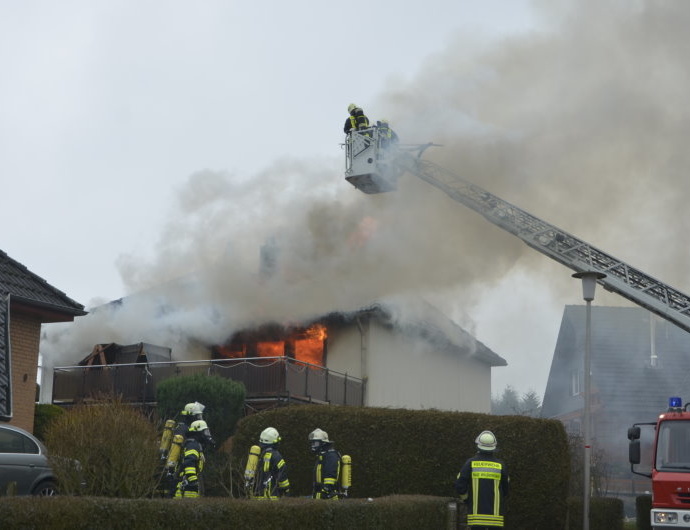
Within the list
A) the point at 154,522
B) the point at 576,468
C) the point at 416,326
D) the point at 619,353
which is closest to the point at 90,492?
the point at 154,522

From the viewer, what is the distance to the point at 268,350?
94.7 feet

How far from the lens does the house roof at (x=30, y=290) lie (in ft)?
66.3

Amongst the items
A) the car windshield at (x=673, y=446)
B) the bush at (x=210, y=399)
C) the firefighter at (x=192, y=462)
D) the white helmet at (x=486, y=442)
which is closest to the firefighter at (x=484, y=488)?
the white helmet at (x=486, y=442)

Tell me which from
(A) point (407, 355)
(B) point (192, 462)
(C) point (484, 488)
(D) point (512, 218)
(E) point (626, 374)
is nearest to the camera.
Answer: (C) point (484, 488)

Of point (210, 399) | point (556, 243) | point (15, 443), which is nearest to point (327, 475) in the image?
point (15, 443)

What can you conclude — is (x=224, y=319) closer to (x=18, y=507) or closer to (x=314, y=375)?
(x=314, y=375)

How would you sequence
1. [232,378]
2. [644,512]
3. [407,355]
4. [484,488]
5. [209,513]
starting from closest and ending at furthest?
1. [209,513]
2. [484,488]
3. [644,512]
4. [232,378]
5. [407,355]

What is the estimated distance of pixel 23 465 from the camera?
13797mm

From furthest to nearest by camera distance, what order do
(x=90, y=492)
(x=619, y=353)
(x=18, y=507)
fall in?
(x=619, y=353), (x=90, y=492), (x=18, y=507)

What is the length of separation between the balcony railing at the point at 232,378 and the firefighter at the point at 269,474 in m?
10.6

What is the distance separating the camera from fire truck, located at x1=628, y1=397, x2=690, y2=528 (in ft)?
45.3

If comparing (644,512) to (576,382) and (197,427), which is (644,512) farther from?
(576,382)

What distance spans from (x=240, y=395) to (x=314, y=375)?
3787 millimetres

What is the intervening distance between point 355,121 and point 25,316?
9.05m
